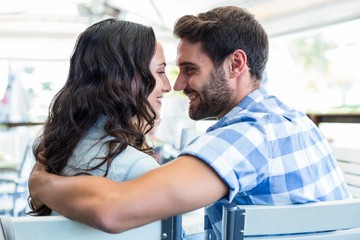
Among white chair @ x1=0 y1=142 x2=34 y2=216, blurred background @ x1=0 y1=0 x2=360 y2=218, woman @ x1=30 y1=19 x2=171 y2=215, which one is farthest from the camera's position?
blurred background @ x1=0 y1=0 x2=360 y2=218

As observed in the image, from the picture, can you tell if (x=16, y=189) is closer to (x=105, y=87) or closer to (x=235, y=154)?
(x=105, y=87)

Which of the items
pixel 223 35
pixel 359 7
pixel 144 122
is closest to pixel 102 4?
pixel 359 7

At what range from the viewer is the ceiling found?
353cm

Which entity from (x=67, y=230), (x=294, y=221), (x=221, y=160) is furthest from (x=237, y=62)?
(x=67, y=230)

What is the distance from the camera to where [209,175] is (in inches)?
37.7

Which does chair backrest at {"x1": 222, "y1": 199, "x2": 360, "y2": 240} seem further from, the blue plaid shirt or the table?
the table

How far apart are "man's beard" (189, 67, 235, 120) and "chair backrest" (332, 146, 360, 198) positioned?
96 centimetres

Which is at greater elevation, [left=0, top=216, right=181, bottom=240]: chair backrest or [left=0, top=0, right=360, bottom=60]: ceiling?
[left=0, top=0, right=360, bottom=60]: ceiling

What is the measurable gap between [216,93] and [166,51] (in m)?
3.09

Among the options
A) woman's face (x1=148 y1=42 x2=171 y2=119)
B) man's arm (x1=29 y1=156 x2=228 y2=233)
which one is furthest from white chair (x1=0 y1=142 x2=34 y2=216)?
man's arm (x1=29 y1=156 x2=228 y2=233)

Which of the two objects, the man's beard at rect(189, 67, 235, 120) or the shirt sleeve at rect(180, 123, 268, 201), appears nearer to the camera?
the shirt sleeve at rect(180, 123, 268, 201)

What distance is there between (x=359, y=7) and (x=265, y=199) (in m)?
2.43

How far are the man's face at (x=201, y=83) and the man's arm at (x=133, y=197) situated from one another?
28.3 inches

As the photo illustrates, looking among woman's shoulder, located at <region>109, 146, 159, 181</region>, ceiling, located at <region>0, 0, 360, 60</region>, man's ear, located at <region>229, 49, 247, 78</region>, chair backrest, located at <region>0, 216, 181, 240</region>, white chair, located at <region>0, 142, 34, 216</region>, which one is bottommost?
white chair, located at <region>0, 142, 34, 216</region>
